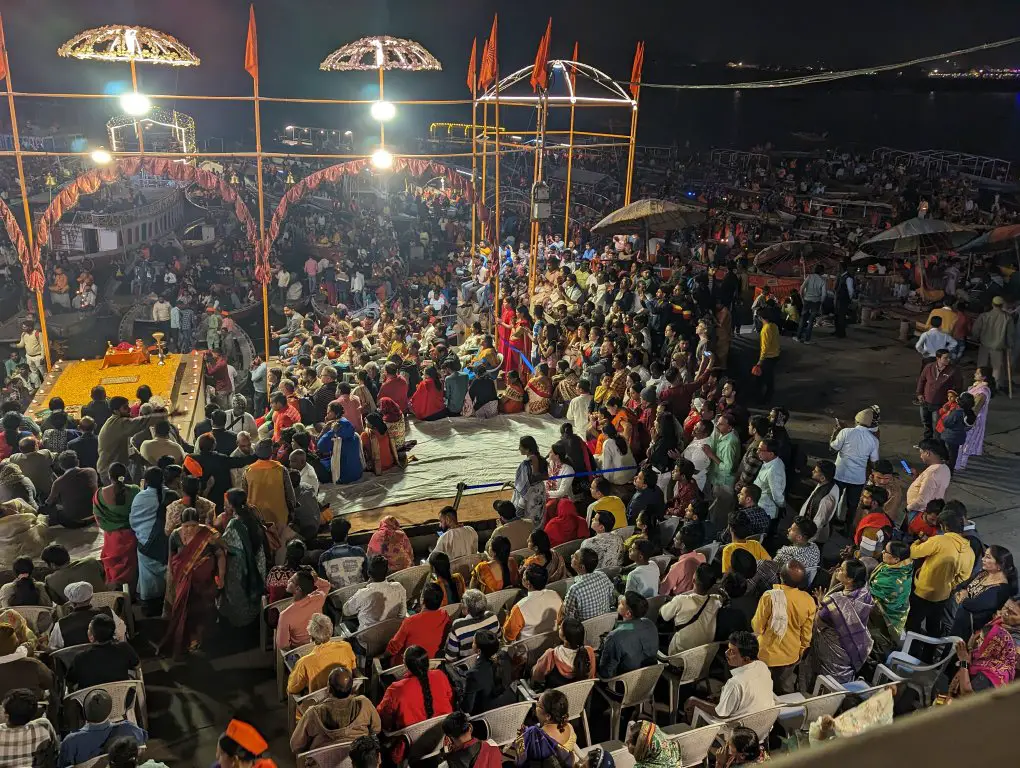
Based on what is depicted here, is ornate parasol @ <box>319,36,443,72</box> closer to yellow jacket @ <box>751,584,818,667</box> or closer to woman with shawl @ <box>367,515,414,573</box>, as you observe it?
woman with shawl @ <box>367,515,414,573</box>

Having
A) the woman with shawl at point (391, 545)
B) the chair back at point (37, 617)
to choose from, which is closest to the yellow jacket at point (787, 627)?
the woman with shawl at point (391, 545)

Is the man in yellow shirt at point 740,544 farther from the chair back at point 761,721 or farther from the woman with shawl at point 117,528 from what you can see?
the woman with shawl at point 117,528

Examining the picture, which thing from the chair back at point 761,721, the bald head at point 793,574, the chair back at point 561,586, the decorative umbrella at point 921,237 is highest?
the decorative umbrella at point 921,237

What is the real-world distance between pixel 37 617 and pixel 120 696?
950mm

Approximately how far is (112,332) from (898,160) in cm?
2599

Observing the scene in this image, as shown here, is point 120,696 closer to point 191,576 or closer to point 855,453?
point 191,576

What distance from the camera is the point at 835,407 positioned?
34.0ft

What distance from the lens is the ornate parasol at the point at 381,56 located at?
497 inches

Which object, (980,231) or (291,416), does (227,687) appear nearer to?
(291,416)

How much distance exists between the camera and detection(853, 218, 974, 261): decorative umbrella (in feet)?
36.3

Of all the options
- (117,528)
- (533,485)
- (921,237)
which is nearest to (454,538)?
(533,485)

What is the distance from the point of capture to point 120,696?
4.95 metres

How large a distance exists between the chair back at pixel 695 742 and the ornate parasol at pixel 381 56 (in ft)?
35.1

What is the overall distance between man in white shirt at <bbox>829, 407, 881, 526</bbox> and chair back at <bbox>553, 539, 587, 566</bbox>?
2.28 metres
